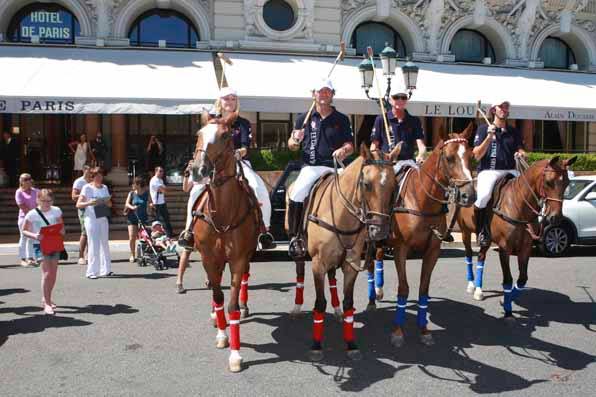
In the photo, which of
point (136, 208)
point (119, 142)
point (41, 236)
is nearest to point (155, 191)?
point (136, 208)

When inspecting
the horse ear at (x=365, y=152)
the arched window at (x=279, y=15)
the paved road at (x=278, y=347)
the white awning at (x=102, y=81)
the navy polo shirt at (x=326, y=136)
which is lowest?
the paved road at (x=278, y=347)

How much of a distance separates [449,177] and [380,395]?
7.76 feet

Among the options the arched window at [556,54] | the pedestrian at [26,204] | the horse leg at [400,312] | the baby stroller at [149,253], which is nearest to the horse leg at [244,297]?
the horse leg at [400,312]

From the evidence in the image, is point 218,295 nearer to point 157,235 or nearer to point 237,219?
point 237,219

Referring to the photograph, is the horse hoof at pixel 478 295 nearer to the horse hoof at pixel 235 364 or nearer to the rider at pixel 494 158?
the rider at pixel 494 158

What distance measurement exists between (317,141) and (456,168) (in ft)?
5.15

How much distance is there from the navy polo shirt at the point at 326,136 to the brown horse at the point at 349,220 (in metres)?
0.72

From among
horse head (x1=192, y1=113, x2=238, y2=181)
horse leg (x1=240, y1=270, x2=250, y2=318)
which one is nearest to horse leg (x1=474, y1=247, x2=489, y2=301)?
horse leg (x1=240, y1=270, x2=250, y2=318)

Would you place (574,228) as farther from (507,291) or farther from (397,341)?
(397,341)

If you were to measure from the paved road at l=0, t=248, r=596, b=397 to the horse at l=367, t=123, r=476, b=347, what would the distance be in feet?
1.46

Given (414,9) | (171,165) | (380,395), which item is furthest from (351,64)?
(380,395)

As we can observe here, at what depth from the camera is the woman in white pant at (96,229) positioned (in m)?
9.66

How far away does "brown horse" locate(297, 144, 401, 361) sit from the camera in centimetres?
495

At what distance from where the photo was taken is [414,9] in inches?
811
